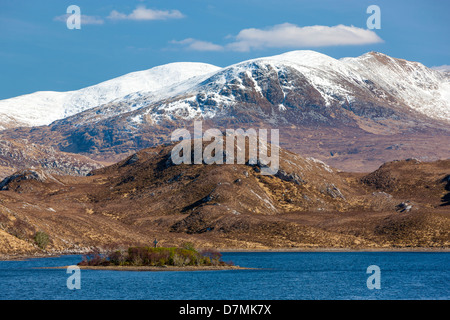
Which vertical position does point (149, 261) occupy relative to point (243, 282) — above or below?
above

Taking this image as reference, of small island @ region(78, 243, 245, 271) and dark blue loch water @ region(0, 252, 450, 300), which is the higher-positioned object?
small island @ region(78, 243, 245, 271)

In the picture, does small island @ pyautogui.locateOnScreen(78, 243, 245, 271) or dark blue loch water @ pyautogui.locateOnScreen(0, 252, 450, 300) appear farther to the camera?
small island @ pyautogui.locateOnScreen(78, 243, 245, 271)

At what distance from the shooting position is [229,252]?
618ft

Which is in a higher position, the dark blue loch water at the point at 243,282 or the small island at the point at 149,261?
the small island at the point at 149,261

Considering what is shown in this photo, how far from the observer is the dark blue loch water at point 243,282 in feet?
305

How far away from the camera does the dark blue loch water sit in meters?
93.0

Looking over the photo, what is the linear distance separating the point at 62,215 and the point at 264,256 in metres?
52.9

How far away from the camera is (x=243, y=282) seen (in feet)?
357

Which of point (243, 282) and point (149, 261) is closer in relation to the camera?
point (243, 282)

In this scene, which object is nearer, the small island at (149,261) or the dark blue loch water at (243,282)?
the dark blue loch water at (243,282)
